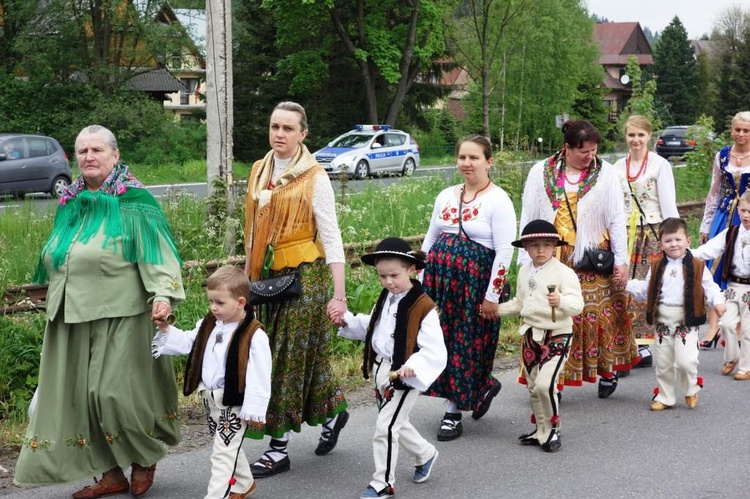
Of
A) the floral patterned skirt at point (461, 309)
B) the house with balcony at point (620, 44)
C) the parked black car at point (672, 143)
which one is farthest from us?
the house with balcony at point (620, 44)

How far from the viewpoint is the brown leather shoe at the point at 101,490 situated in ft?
16.5

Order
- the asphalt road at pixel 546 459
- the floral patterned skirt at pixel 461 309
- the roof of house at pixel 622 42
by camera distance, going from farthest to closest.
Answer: the roof of house at pixel 622 42
the floral patterned skirt at pixel 461 309
the asphalt road at pixel 546 459

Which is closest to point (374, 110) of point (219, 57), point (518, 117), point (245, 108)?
point (245, 108)

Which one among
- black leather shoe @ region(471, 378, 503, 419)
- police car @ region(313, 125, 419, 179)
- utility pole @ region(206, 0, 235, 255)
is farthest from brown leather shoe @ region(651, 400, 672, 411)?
police car @ region(313, 125, 419, 179)

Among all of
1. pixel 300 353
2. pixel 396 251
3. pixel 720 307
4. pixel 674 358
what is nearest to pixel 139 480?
pixel 300 353

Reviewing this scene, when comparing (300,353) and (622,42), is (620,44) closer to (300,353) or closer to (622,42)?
(622,42)

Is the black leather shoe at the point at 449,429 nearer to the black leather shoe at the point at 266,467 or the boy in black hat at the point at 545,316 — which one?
the boy in black hat at the point at 545,316

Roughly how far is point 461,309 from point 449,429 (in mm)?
752

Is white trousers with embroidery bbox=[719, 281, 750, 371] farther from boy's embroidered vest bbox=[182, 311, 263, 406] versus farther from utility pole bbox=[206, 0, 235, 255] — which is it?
boy's embroidered vest bbox=[182, 311, 263, 406]

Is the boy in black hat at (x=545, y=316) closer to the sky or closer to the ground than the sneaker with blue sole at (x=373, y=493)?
closer to the sky

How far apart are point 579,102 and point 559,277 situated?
5417cm

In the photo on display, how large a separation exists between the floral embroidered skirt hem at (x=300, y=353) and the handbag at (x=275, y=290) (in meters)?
0.09

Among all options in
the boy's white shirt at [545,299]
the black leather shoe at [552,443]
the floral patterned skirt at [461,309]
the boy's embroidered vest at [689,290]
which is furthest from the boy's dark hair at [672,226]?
the black leather shoe at [552,443]

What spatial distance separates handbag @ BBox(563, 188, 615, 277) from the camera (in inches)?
267
